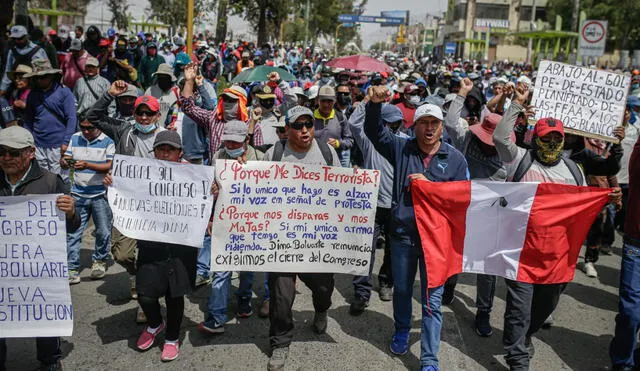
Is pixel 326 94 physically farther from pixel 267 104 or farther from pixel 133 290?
pixel 133 290

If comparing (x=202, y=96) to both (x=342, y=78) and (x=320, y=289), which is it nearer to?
(x=320, y=289)

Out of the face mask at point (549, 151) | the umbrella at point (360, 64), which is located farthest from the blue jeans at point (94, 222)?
the umbrella at point (360, 64)

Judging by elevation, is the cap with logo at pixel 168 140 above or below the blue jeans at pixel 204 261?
above

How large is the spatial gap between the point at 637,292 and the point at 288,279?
268cm

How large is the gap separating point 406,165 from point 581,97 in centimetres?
251

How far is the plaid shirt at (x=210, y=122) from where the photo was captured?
19.6 feet

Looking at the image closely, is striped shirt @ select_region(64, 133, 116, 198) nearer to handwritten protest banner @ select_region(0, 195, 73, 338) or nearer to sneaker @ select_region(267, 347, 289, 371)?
handwritten protest banner @ select_region(0, 195, 73, 338)

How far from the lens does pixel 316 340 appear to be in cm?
506

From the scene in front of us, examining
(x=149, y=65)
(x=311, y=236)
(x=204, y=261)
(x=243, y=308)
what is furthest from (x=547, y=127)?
(x=149, y=65)

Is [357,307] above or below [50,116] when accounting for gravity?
below

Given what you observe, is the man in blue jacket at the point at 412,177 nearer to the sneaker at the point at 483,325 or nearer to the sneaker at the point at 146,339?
the sneaker at the point at 483,325

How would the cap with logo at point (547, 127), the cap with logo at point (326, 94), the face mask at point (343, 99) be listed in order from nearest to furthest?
the cap with logo at point (547, 127)
the cap with logo at point (326, 94)
the face mask at point (343, 99)

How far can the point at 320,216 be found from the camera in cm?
480

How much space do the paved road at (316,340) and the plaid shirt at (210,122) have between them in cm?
150
